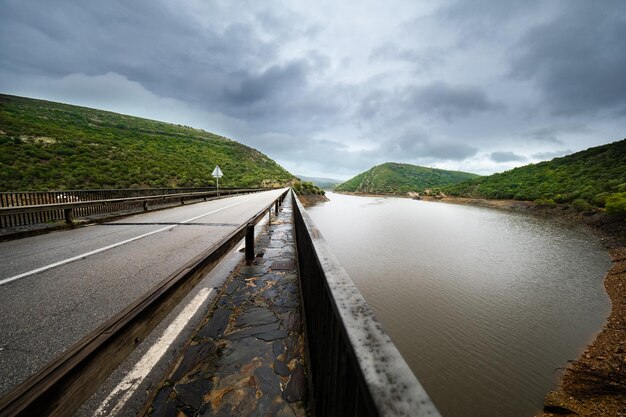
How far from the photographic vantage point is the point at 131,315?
3.63 ft

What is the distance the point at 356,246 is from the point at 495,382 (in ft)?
37.0

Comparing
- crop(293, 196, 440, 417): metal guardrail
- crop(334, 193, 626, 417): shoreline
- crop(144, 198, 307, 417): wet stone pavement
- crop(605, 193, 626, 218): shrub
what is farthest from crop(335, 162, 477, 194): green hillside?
crop(293, 196, 440, 417): metal guardrail

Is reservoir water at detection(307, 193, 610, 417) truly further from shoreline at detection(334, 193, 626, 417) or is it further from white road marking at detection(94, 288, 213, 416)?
white road marking at detection(94, 288, 213, 416)

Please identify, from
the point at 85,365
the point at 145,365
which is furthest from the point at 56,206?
the point at 85,365

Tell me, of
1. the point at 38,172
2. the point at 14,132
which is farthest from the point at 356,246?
the point at 14,132

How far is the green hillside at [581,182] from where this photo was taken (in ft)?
87.5

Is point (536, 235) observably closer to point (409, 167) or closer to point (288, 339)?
point (288, 339)

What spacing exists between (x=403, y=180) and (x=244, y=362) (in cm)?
13539

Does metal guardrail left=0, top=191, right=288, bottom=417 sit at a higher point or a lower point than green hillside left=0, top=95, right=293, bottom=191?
lower

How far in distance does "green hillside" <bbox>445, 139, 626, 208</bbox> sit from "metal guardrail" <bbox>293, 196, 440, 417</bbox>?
27.2 m

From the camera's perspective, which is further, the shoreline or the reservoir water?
the reservoir water

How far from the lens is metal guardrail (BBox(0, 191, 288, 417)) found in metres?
0.66

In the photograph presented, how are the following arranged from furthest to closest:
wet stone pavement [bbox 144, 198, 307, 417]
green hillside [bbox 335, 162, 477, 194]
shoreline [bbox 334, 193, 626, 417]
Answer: green hillside [bbox 335, 162, 477, 194] < shoreline [bbox 334, 193, 626, 417] < wet stone pavement [bbox 144, 198, 307, 417]

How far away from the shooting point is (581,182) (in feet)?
114
